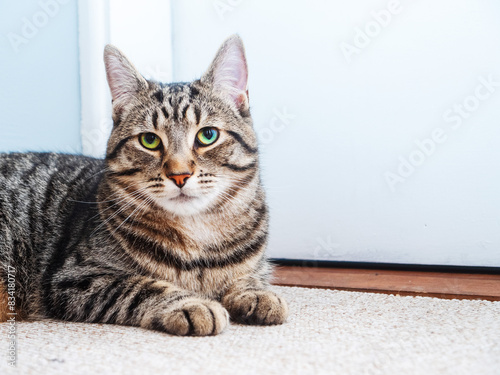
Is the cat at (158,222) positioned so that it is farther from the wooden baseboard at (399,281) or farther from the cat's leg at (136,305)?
the wooden baseboard at (399,281)

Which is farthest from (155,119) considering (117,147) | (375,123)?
(375,123)

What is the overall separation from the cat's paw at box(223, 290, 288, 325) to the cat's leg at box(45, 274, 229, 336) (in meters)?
0.08

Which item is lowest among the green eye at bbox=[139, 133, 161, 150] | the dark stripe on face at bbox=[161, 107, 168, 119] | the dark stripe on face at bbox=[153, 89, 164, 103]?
the green eye at bbox=[139, 133, 161, 150]

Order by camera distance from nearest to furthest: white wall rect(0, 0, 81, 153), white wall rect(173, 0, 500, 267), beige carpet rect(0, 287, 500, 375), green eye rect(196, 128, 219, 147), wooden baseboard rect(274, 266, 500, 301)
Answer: beige carpet rect(0, 287, 500, 375) → green eye rect(196, 128, 219, 147) → wooden baseboard rect(274, 266, 500, 301) → white wall rect(173, 0, 500, 267) → white wall rect(0, 0, 81, 153)

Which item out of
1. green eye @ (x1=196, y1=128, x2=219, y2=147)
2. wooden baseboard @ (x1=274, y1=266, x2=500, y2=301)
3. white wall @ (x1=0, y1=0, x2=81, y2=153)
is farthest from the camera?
white wall @ (x1=0, y1=0, x2=81, y2=153)

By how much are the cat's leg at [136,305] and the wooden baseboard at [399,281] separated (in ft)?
2.42

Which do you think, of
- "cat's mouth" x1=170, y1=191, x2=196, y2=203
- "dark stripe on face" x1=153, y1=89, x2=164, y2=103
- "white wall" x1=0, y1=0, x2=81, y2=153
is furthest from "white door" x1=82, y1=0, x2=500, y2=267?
"cat's mouth" x1=170, y1=191, x2=196, y2=203

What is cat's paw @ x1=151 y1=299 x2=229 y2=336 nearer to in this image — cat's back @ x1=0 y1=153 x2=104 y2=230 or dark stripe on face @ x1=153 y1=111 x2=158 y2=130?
dark stripe on face @ x1=153 y1=111 x2=158 y2=130

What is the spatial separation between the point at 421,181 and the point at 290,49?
2.50ft

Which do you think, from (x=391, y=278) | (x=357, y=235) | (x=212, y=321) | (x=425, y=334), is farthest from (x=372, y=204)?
(x=212, y=321)

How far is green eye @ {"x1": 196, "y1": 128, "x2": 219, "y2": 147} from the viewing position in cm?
122

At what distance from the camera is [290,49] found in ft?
6.38

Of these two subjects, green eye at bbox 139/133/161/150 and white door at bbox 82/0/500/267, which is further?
white door at bbox 82/0/500/267

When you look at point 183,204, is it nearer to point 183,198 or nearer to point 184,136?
point 183,198
